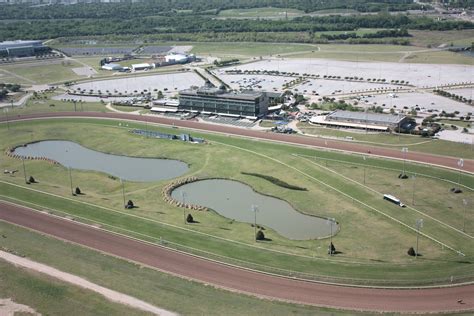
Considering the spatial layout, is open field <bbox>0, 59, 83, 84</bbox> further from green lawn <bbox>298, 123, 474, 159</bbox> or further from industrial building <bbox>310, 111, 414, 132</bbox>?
green lawn <bbox>298, 123, 474, 159</bbox>

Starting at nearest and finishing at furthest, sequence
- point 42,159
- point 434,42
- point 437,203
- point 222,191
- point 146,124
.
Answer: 1. point 437,203
2. point 222,191
3. point 42,159
4. point 146,124
5. point 434,42

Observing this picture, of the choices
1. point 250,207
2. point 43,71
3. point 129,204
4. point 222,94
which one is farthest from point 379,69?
point 129,204

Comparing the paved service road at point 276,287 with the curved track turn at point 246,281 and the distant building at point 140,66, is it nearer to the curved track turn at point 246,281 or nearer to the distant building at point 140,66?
the curved track turn at point 246,281

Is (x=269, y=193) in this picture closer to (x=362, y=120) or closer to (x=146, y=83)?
(x=362, y=120)

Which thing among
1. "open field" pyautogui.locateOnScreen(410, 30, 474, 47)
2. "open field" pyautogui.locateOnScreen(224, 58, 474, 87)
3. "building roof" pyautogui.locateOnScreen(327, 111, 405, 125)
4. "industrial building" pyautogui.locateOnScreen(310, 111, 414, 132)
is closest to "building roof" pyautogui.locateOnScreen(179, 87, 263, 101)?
"industrial building" pyautogui.locateOnScreen(310, 111, 414, 132)

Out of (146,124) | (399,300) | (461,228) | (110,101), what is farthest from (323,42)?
(399,300)

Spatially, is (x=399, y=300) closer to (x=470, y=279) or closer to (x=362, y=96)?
(x=470, y=279)
